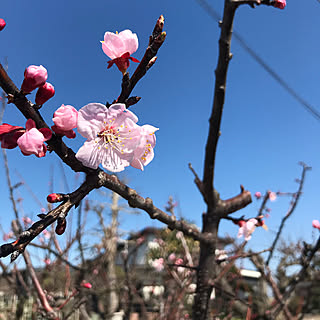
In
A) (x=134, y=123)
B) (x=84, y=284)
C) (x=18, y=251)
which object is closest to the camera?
(x=18, y=251)

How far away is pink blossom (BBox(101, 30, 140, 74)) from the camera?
2.69 feet

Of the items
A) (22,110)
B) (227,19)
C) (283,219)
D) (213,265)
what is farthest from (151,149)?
(283,219)

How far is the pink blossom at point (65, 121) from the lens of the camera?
64 cm

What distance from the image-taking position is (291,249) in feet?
28.8

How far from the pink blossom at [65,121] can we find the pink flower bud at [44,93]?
0.04 m

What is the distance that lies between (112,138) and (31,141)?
0.31 meters

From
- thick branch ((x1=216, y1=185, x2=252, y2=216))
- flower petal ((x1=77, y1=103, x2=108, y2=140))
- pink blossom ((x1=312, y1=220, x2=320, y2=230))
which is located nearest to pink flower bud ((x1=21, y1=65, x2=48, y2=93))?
flower petal ((x1=77, y1=103, x2=108, y2=140))

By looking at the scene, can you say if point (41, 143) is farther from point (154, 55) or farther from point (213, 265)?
point (213, 265)

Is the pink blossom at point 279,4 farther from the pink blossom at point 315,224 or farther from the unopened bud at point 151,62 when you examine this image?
the pink blossom at point 315,224

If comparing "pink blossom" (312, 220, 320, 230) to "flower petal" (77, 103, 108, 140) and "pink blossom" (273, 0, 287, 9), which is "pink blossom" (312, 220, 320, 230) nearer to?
"pink blossom" (273, 0, 287, 9)

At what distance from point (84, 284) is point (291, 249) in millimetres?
8198

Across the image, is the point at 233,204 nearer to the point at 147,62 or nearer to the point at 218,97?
the point at 218,97

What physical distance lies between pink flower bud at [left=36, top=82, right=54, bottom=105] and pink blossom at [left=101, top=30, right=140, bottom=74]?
0.77ft

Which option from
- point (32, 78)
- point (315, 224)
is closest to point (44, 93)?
point (32, 78)
